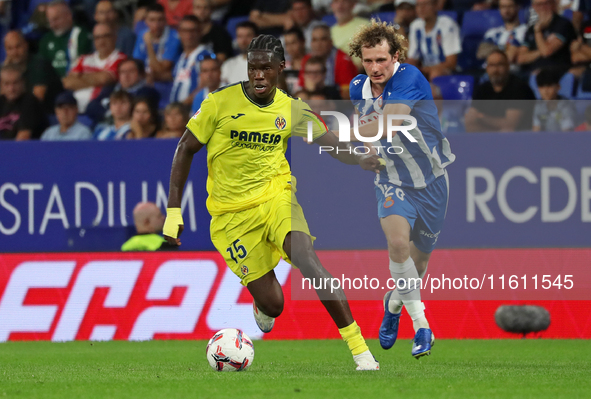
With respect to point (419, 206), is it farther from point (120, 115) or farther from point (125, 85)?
point (125, 85)

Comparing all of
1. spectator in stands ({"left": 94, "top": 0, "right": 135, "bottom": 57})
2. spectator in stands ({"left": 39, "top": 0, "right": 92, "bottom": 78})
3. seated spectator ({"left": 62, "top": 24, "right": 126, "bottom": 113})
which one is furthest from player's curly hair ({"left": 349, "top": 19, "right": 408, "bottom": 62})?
spectator in stands ({"left": 39, "top": 0, "right": 92, "bottom": 78})

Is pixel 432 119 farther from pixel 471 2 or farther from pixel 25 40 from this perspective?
pixel 25 40

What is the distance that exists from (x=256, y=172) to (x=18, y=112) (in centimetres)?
654

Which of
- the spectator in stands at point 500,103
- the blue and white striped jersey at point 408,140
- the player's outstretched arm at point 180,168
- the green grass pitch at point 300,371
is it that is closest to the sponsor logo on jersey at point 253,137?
the player's outstretched arm at point 180,168

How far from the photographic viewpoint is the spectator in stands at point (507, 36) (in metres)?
11.4

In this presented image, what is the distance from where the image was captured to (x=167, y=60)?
Answer: 12.7m

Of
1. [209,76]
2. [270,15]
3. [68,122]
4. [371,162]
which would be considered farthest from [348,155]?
[270,15]

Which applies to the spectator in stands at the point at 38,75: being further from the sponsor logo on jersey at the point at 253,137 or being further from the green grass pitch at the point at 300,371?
the sponsor logo on jersey at the point at 253,137

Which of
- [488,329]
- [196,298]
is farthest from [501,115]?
[196,298]

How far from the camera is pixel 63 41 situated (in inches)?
522

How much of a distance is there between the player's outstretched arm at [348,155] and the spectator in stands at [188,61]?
529cm

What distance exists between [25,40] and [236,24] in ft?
10.6

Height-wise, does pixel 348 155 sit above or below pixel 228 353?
above

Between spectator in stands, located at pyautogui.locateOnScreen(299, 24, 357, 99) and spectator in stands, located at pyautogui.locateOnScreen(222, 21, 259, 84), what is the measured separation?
85cm
